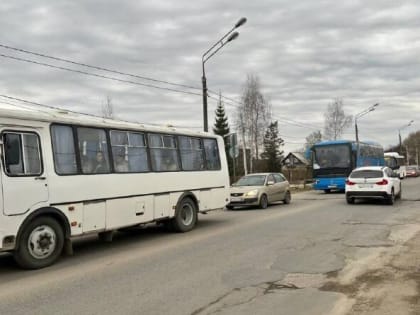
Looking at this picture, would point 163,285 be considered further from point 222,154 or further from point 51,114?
point 222,154

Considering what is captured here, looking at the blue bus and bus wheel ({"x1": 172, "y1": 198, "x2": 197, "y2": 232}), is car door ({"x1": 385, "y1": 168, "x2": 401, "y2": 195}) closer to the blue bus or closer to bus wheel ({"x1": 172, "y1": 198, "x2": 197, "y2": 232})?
the blue bus

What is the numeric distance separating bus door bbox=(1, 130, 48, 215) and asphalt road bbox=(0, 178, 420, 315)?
3.83 ft

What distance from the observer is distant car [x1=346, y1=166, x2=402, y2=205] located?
20.1 meters

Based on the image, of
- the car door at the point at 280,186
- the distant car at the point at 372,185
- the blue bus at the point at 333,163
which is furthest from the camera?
the blue bus at the point at 333,163

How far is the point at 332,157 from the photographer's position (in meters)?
30.1

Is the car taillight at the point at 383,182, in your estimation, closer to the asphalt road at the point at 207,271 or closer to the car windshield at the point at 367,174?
the car windshield at the point at 367,174

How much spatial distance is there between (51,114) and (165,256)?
3.39 metres

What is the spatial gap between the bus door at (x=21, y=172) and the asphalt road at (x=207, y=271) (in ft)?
3.83

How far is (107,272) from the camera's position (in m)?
8.28

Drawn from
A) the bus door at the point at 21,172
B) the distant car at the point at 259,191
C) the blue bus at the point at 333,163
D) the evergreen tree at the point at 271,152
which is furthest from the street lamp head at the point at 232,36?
the evergreen tree at the point at 271,152

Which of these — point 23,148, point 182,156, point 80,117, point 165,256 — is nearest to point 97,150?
point 80,117

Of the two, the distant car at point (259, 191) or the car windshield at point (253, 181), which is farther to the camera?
the car windshield at point (253, 181)

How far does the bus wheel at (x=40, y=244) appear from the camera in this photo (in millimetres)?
8555

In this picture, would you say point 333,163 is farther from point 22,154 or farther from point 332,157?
point 22,154
